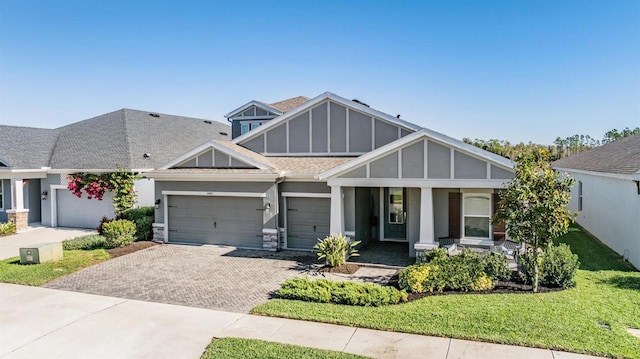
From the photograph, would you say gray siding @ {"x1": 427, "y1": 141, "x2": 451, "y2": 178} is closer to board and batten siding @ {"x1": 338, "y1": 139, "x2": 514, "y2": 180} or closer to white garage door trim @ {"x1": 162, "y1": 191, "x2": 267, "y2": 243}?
board and batten siding @ {"x1": 338, "y1": 139, "x2": 514, "y2": 180}

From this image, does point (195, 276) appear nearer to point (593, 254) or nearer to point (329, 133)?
point (329, 133)

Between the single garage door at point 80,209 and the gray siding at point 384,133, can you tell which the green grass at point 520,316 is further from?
the single garage door at point 80,209

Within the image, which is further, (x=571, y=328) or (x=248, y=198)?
(x=248, y=198)

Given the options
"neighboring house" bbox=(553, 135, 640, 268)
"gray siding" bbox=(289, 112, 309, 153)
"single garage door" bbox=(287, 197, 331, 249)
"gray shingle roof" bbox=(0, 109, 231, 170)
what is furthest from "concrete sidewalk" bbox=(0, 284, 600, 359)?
"gray shingle roof" bbox=(0, 109, 231, 170)

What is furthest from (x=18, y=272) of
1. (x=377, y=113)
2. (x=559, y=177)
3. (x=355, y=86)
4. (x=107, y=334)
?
(x=355, y=86)

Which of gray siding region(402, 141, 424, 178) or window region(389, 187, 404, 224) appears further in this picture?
window region(389, 187, 404, 224)

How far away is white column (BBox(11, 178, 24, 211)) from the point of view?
2064 cm

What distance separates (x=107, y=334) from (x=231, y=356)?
9.76ft

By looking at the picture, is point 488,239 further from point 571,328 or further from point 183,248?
point 183,248

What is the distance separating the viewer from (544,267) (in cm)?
1052

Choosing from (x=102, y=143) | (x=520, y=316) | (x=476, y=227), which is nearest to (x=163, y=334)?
(x=520, y=316)

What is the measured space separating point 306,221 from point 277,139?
4432 mm

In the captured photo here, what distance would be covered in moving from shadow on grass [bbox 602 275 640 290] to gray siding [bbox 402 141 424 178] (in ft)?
19.1

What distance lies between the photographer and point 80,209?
21.4 m
